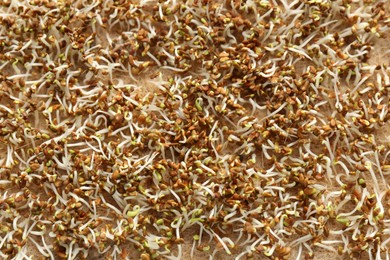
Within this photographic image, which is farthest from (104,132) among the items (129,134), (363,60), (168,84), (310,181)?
(363,60)

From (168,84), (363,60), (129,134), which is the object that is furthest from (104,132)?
(363,60)

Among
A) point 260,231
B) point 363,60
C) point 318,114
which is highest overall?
point 363,60

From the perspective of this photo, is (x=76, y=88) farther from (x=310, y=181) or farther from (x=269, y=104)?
(x=310, y=181)

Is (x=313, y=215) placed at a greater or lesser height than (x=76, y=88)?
lesser

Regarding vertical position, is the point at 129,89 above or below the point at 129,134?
above

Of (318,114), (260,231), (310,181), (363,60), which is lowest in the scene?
(260,231)

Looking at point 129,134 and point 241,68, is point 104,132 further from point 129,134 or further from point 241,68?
point 241,68
